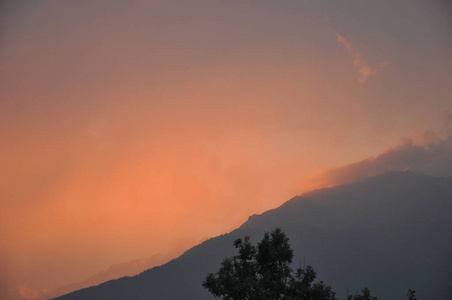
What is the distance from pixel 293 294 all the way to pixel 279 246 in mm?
4552

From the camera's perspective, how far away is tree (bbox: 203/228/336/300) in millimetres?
31766

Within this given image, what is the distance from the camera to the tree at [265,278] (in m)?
31.8

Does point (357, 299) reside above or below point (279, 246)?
below

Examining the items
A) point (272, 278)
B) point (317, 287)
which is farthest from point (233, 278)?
point (317, 287)

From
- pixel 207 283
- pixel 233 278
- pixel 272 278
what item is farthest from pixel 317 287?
pixel 207 283

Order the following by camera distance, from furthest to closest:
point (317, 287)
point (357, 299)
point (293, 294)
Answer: point (293, 294), point (317, 287), point (357, 299)

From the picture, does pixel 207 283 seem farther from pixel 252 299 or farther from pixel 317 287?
pixel 317 287

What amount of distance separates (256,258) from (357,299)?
1053 centimetres

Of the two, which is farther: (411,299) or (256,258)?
(256,258)

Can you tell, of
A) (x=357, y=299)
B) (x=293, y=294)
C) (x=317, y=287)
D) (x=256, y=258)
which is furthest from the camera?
(x=256, y=258)

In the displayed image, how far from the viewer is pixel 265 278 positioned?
34688 millimetres

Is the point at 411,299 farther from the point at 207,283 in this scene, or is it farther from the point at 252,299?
the point at 207,283

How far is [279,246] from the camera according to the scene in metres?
35.2

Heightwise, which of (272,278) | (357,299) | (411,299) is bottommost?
(411,299)
